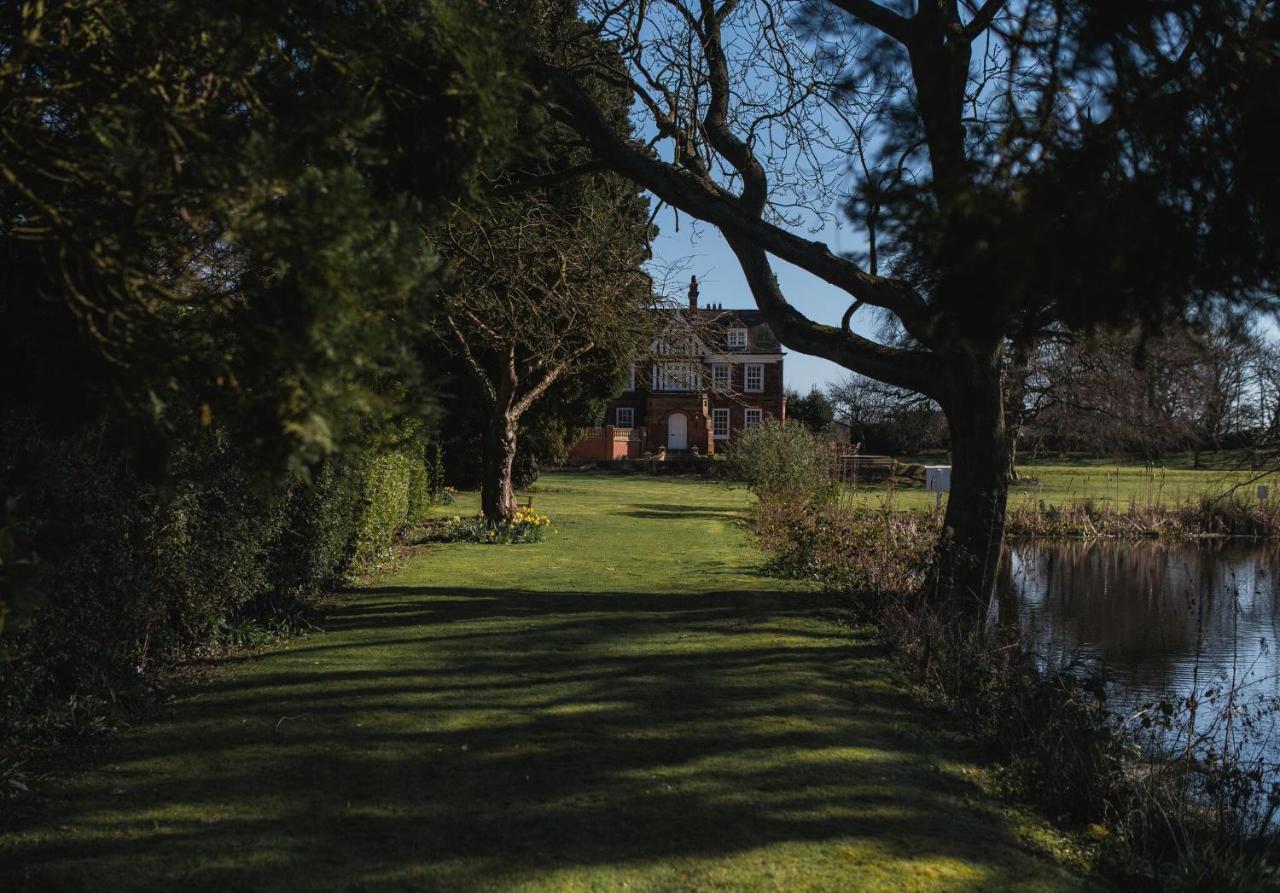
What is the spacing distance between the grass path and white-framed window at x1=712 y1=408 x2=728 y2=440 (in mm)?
44922

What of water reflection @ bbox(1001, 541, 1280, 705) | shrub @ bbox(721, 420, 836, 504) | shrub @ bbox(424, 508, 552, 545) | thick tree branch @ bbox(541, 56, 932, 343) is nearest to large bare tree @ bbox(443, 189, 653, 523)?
shrub @ bbox(424, 508, 552, 545)

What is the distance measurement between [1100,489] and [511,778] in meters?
31.8

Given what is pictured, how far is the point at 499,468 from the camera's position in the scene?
Answer: 17.0m

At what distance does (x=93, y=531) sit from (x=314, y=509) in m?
3.61

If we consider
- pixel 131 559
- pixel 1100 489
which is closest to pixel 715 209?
pixel 131 559

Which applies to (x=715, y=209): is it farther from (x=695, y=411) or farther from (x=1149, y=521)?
(x=695, y=411)

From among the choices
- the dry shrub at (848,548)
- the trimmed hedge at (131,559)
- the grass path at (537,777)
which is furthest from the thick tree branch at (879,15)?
the trimmed hedge at (131,559)

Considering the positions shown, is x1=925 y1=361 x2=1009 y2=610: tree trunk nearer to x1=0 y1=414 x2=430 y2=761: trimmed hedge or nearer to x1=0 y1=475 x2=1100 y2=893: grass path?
x1=0 y1=475 x2=1100 y2=893: grass path

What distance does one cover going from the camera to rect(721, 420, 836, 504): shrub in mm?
18266

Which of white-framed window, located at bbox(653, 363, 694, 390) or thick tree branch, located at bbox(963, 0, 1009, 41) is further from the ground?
thick tree branch, located at bbox(963, 0, 1009, 41)

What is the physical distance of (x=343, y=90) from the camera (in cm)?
354

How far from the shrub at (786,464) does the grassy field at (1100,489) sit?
6.67 feet

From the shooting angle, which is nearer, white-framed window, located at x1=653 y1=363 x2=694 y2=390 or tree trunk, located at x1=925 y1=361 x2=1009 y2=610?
tree trunk, located at x1=925 y1=361 x2=1009 y2=610

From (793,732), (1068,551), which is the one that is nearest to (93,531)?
(793,732)
